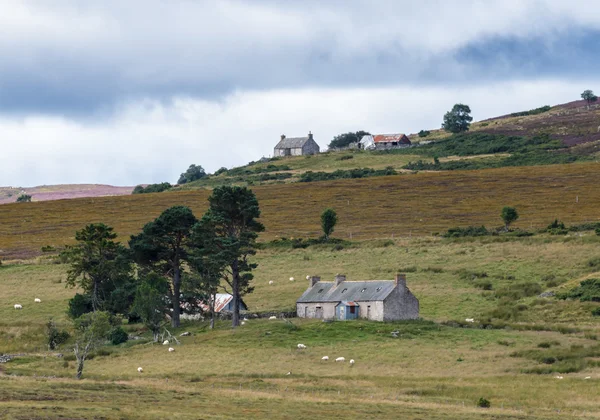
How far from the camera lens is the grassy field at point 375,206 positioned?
444 feet

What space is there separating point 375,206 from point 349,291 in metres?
66.8

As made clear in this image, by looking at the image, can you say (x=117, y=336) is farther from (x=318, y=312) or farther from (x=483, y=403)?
(x=483, y=403)

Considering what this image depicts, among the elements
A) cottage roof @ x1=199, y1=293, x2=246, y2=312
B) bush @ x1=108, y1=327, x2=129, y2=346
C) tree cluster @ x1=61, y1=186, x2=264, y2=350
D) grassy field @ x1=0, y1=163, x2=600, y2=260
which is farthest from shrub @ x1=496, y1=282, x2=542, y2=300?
grassy field @ x1=0, y1=163, x2=600, y2=260

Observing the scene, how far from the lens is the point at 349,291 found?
87750mm

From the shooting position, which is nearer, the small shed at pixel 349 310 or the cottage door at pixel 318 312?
the small shed at pixel 349 310

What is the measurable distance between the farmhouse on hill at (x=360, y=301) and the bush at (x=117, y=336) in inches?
590

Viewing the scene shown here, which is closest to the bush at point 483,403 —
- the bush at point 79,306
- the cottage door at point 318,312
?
the cottage door at point 318,312

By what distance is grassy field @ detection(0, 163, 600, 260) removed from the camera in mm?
135250

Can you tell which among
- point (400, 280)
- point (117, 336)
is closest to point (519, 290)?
point (400, 280)

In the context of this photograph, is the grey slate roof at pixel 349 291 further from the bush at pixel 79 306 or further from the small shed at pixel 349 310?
the bush at pixel 79 306

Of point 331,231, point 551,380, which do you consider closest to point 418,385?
point 551,380

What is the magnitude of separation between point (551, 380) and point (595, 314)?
937 inches

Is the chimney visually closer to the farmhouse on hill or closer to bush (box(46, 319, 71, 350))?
the farmhouse on hill

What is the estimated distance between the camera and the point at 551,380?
6162 cm
